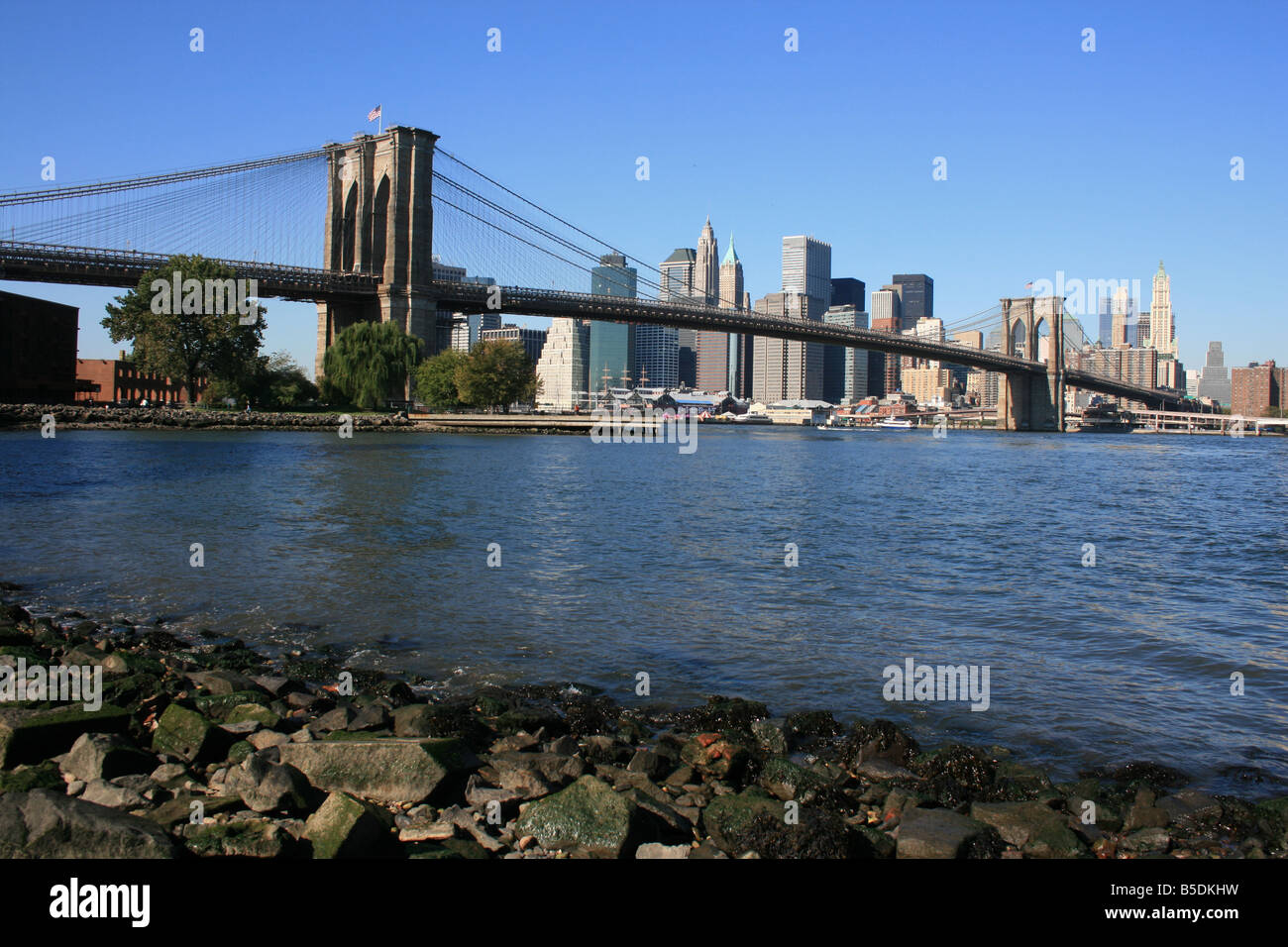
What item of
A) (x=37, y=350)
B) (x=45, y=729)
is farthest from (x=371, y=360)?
(x=45, y=729)

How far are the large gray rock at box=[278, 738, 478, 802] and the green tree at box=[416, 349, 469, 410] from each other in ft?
201

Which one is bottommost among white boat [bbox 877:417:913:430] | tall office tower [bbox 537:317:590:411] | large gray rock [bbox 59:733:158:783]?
large gray rock [bbox 59:733:158:783]

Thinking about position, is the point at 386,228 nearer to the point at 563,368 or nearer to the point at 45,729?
the point at 45,729

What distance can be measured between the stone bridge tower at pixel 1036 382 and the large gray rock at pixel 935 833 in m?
110

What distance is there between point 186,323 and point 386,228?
17.4 m

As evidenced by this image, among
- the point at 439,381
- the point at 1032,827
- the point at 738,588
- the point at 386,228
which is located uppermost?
the point at 386,228

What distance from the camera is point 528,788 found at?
5.64m

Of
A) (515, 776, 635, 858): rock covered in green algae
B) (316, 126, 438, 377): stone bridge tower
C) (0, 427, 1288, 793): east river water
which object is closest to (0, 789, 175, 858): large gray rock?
(515, 776, 635, 858): rock covered in green algae

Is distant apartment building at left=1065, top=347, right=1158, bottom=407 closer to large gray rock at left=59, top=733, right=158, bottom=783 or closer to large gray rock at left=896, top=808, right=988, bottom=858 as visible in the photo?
large gray rock at left=896, top=808, right=988, bottom=858

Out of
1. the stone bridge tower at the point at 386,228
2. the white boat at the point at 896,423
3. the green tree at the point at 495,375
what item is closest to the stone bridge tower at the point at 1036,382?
the white boat at the point at 896,423

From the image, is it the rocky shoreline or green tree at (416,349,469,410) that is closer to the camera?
the rocky shoreline

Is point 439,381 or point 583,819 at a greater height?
point 439,381

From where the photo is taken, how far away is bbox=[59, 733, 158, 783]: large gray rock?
17.6 feet

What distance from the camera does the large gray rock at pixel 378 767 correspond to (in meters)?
5.42
